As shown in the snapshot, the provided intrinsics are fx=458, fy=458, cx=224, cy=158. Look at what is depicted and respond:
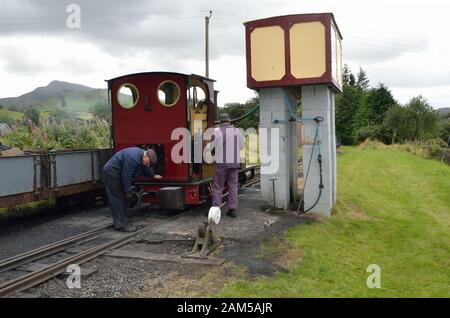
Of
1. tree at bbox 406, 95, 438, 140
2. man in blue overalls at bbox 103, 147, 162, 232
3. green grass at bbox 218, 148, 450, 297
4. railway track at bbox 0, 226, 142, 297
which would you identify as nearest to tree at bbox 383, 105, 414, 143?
tree at bbox 406, 95, 438, 140

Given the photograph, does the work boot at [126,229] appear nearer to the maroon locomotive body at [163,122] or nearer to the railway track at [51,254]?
the railway track at [51,254]

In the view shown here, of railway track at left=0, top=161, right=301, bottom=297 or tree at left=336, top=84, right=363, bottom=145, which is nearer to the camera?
railway track at left=0, top=161, right=301, bottom=297

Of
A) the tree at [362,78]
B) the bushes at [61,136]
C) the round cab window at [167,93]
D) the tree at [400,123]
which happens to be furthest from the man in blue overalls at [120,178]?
the tree at [362,78]

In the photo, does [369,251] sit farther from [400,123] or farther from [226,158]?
[400,123]

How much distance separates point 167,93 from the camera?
31.6 feet

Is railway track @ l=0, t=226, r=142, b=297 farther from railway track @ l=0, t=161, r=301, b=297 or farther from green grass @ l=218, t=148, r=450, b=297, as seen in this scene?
green grass @ l=218, t=148, r=450, b=297

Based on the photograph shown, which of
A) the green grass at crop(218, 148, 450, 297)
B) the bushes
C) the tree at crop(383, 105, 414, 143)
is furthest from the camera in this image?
the tree at crop(383, 105, 414, 143)

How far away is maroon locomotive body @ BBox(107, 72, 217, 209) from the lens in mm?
9289

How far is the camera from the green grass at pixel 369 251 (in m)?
5.29

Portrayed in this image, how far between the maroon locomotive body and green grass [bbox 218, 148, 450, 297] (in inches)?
101

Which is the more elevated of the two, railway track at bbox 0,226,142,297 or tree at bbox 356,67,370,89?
tree at bbox 356,67,370,89

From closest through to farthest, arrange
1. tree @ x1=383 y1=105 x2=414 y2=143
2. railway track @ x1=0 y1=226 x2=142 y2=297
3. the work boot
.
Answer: railway track @ x1=0 y1=226 x2=142 y2=297
the work boot
tree @ x1=383 y1=105 x2=414 y2=143
